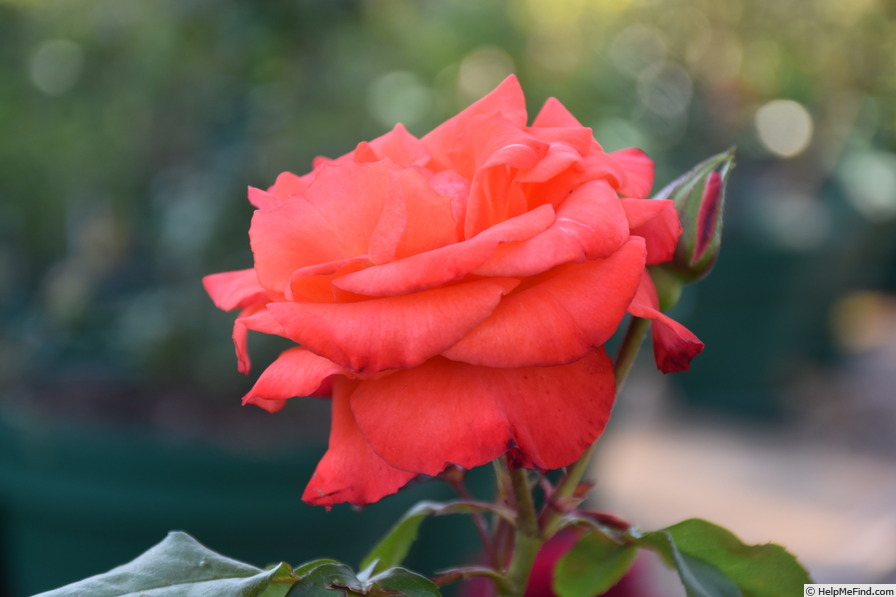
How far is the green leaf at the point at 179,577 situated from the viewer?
28 cm

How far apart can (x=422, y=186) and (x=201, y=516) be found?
89cm

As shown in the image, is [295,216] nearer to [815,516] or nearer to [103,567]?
[103,567]

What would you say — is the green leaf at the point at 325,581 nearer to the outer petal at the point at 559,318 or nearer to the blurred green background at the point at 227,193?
the outer petal at the point at 559,318

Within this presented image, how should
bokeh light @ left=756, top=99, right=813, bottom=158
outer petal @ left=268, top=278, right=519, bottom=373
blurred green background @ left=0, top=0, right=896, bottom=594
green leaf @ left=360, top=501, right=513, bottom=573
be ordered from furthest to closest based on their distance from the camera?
bokeh light @ left=756, top=99, right=813, bottom=158 → blurred green background @ left=0, top=0, right=896, bottom=594 → green leaf @ left=360, top=501, right=513, bottom=573 → outer petal @ left=268, top=278, right=519, bottom=373

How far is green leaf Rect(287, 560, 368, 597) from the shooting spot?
0.90 feet

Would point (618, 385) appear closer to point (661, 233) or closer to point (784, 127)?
point (661, 233)

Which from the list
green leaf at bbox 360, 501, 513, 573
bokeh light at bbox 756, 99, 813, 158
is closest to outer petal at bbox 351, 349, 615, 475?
green leaf at bbox 360, 501, 513, 573

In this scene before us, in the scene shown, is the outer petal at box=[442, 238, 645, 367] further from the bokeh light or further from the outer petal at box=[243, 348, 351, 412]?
the bokeh light

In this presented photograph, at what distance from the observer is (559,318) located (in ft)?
0.78

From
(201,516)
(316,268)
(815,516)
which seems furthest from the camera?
(815,516)

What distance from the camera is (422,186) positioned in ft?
0.85

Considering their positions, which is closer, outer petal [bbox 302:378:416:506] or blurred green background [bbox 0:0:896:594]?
outer petal [bbox 302:378:416:506]

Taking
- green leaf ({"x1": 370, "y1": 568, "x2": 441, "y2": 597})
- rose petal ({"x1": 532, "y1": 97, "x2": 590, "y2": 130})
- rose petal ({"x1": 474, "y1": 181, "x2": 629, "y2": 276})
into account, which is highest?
rose petal ({"x1": 532, "y1": 97, "x2": 590, "y2": 130})

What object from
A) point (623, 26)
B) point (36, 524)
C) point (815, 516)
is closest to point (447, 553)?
point (36, 524)
